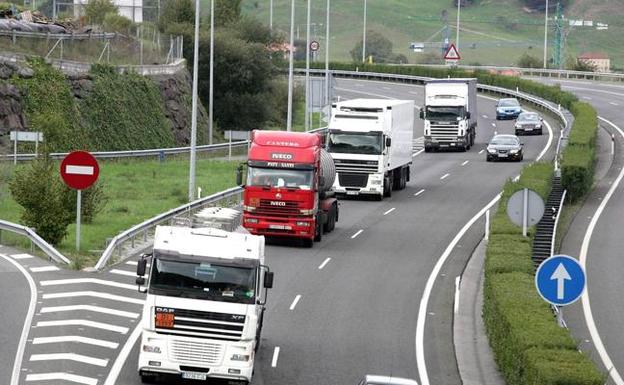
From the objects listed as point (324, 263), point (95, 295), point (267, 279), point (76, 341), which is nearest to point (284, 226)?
point (324, 263)

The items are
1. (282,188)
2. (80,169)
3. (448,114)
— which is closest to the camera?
(80,169)

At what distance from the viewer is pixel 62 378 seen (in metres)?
24.3

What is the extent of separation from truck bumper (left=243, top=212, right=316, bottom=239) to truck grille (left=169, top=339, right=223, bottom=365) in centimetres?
1770

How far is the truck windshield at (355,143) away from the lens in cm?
5322

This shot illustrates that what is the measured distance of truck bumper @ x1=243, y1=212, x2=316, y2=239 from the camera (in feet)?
136

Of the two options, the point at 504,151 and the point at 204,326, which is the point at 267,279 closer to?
the point at 204,326

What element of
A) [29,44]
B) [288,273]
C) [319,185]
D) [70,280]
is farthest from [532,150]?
[70,280]

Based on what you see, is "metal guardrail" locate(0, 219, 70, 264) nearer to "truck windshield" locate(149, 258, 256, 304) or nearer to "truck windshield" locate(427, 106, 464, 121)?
"truck windshield" locate(149, 258, 256, 304)

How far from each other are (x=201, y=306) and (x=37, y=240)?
563 inches

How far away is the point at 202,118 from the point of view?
85188 millimetres

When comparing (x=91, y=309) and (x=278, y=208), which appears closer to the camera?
(x=91, y=309)

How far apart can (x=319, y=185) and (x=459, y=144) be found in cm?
3441

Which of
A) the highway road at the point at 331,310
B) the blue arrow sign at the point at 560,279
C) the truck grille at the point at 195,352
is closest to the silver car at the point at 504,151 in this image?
the highway road at the point at 331,310

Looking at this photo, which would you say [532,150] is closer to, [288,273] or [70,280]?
[288,273]
